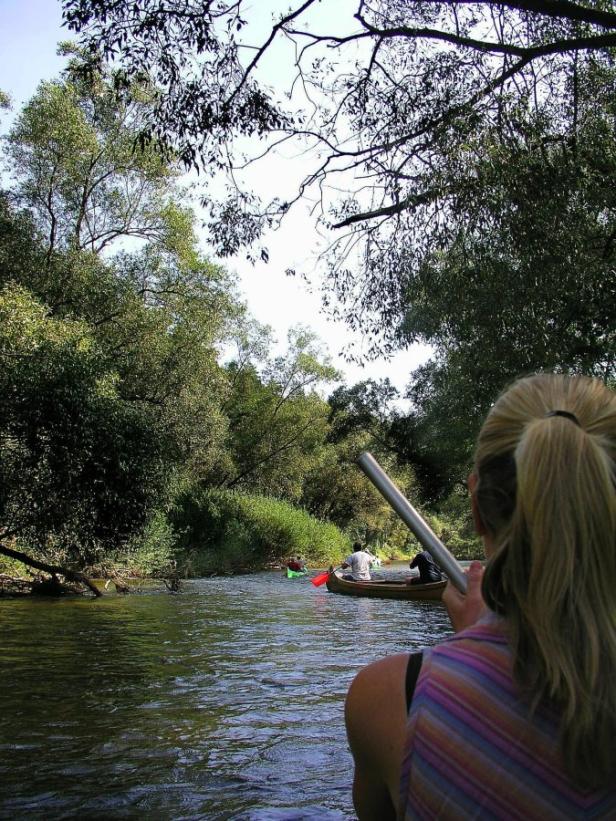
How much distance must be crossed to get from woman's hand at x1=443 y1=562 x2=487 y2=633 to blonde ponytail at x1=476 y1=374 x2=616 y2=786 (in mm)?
320

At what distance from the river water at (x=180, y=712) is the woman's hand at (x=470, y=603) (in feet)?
10.8

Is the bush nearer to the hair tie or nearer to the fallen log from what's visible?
the fallen log

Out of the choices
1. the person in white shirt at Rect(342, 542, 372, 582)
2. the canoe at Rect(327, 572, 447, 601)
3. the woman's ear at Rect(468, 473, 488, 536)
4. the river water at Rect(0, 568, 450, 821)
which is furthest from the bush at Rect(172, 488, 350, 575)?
the woman's ear at Rect(468, 473, 488, 536)

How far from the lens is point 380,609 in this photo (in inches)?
671

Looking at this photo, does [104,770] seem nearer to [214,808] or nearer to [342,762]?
[214,808]

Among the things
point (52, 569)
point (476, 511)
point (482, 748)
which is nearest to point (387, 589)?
point (52, 569)

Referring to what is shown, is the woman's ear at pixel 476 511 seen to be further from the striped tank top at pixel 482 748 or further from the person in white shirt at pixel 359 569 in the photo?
the person in white shirt at pixel 359 569

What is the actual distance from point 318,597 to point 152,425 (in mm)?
7153

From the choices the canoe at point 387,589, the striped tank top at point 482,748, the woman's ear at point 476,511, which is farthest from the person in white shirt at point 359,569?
the striped tank top at point 482,748

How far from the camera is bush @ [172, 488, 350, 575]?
30.0 meters

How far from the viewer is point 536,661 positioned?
124cm

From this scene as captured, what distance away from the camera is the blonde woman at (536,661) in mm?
1225

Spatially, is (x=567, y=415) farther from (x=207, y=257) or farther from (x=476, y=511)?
(x=207, y=257)

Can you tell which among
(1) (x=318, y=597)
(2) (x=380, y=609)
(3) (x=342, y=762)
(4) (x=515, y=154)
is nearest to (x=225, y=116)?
(4) (x=515, y=154)
